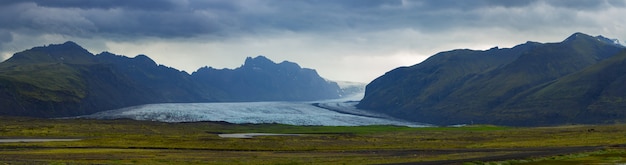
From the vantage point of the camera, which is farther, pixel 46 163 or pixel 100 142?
pixel 100 142

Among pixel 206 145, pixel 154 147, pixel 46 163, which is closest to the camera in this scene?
pixel 46 163

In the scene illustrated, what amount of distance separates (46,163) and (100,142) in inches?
2115

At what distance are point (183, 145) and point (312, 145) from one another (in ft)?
81.4

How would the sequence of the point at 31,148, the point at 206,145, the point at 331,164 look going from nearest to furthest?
the point at 331,164 → the point at 31,148 → the point at 206,145

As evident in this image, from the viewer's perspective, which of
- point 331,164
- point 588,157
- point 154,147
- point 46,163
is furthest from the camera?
point 154,147

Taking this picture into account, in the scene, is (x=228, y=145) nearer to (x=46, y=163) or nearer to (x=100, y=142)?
(x=100, y=142)

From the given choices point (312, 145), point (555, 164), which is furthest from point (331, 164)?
point (312, 145)

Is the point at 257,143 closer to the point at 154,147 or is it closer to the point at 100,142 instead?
the point at 154,147

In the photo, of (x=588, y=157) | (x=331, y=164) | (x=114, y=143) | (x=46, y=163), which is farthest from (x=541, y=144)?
(x=46, y=163)

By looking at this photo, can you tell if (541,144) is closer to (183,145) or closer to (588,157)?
(588,157)

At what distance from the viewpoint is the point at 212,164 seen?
7625 centimetres

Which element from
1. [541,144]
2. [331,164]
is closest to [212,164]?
[331,164]

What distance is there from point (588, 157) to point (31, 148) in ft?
280

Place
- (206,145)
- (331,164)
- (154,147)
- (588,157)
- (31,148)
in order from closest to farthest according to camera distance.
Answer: (331,164), (588,157), (31,148), (154,147), (206,145)
